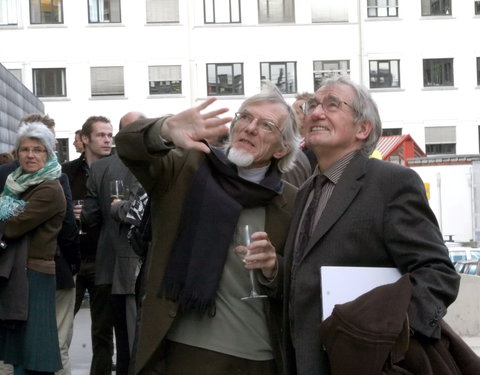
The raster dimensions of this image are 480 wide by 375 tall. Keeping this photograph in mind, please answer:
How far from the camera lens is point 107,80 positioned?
4253cm

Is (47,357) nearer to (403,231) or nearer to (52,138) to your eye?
(52,138)

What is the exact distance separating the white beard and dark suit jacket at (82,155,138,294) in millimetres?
2918

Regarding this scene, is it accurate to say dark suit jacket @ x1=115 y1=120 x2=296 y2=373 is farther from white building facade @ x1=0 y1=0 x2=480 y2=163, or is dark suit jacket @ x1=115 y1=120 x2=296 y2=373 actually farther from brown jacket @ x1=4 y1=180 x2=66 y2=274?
white building facade @ x1=0 y1=0 x2=480 y2=163

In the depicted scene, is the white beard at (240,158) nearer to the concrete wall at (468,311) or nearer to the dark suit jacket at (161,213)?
the dark suit jacket at (161,213)

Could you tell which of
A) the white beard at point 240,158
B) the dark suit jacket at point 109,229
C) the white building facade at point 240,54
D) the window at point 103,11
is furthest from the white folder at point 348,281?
the window at point 103,11

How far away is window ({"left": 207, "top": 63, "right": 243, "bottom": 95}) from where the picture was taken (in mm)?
43312

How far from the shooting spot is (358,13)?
43.8 meters

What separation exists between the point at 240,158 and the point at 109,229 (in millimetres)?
3219

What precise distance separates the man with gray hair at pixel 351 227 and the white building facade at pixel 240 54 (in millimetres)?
38153

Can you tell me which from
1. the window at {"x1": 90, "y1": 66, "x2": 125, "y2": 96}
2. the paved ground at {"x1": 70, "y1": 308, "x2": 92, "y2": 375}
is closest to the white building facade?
the window at {"x1": 90, "y1": 66, "x2": 125, "y2": 96}

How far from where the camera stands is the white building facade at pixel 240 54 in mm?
42531

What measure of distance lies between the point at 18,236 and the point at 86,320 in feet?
18.8

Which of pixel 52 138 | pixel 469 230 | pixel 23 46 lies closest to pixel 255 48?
pixel 23 46

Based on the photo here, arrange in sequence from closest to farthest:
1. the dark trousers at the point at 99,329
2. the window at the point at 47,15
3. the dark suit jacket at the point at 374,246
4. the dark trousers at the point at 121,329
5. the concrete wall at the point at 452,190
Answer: the dark suit jacket at the point at 374,246 → the dark trousers at the point at 121,329 → the dark trousers at the point at 99,329 → the concrete wall at the point at 452,190 → the window at the point at 47,15
